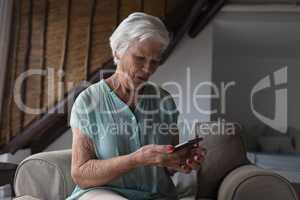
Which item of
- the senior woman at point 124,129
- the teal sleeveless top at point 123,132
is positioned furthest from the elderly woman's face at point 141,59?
the teal sleeveless top at point 123,132

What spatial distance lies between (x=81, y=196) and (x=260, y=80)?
14.6 feet

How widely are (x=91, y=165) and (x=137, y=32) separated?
0.51 m

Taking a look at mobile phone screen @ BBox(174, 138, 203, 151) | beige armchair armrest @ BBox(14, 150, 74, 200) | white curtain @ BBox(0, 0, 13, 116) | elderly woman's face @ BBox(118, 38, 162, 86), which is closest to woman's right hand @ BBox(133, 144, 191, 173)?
mobile phone screen @ BBox(174, 138, 203, 151)

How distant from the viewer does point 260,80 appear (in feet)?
17.0

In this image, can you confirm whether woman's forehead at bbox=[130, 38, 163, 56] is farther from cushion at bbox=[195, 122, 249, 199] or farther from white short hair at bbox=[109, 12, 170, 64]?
cushion at bbox=[195, 122, 249, 199]

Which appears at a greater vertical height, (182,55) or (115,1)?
(115,1)

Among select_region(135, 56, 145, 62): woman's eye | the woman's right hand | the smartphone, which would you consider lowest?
the woman's right hand

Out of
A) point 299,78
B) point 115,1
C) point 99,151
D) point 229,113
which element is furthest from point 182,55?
point 99,151

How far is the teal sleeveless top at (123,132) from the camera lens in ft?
4.12

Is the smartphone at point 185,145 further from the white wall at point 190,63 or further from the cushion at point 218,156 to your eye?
the white wall at point 190,63

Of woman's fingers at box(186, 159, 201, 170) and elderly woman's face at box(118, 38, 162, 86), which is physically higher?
elderly woman's face at box(118, 38, 162, 86)

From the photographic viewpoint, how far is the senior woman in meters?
1.21

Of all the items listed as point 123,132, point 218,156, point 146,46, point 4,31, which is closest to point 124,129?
point 123,132

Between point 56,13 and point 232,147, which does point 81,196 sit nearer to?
point 232,147
